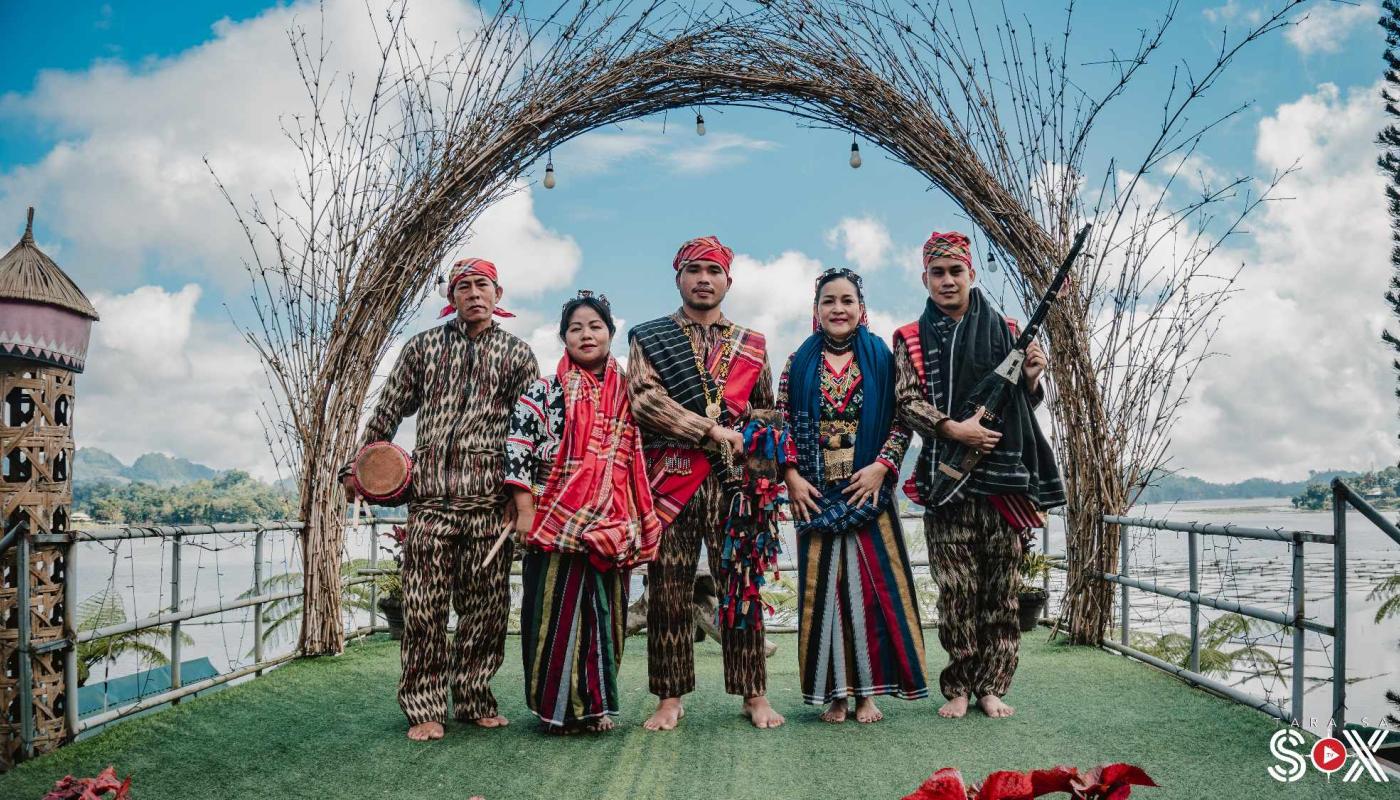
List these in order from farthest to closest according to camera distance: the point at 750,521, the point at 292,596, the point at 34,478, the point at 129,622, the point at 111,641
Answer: the point at 292,596
the point at 111,641
the point at 129,622
the point at 750,521
the point at 34,478

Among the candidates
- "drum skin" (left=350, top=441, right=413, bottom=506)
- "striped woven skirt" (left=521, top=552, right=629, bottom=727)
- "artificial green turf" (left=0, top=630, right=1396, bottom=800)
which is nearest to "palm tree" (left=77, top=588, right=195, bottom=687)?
"artificial green turf" (left=0, top=630, right=1396, bottom=800)

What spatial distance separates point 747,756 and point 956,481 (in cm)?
115

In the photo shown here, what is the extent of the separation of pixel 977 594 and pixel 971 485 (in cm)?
40

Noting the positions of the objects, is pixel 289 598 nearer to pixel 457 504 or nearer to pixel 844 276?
pixel 457 504

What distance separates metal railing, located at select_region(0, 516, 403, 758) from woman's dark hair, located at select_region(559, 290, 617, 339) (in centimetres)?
172

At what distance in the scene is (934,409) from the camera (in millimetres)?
3148

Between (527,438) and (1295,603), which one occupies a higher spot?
(527,438)

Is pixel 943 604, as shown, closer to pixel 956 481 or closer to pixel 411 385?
pixel 956 481

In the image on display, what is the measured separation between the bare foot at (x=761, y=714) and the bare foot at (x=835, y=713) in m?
0.16

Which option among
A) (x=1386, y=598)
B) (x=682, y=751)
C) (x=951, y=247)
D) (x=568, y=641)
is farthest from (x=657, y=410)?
(x=1386, y=598)

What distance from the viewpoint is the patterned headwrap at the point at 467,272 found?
327 centimetres

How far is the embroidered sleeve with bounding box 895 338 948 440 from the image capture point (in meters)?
3.13

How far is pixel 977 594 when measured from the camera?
10.6 ft

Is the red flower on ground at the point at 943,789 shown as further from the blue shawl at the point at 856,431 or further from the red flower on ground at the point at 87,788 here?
the blue shawl at the point at 856,431
